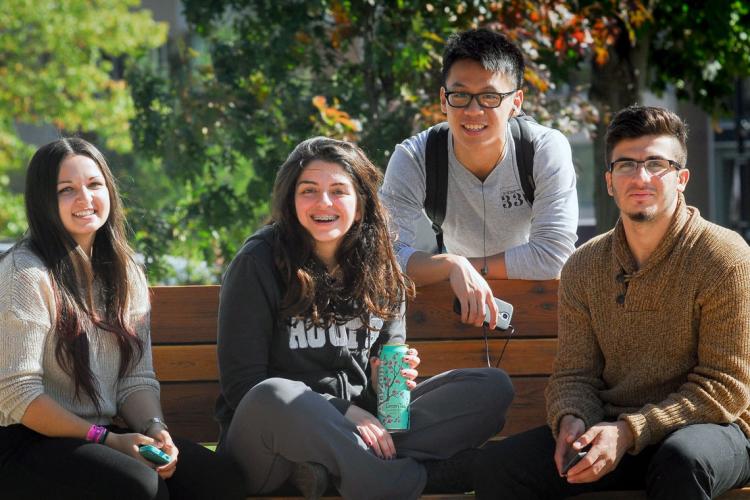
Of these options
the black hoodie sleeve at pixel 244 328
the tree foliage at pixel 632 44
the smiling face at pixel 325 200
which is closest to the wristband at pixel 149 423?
the black hoodie sleeve at pixel 244 328

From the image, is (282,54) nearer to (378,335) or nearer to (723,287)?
(378,335)

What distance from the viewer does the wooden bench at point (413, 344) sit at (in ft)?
15.0

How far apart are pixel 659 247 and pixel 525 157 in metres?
0.98

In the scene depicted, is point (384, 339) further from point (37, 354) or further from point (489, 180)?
point (37, 354)

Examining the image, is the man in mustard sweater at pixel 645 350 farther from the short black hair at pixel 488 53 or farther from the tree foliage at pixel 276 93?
the tree foliage at pixel 276 93

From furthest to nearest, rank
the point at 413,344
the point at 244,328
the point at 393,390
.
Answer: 1. the point at 413,344
2. the point at 244,328
3. the point at 393,390

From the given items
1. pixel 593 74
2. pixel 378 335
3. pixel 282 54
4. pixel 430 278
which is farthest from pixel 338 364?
pixel 593 74

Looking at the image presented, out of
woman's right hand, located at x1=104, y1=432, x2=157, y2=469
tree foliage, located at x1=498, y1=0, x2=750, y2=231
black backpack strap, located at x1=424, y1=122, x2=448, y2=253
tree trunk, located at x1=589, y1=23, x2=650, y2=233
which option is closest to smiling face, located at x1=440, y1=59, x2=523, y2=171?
black backpack strap, located at x1=424, y1=122, x2=448, y2=253

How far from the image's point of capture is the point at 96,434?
3.75 m

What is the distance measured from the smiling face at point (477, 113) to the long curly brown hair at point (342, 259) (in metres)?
0.55

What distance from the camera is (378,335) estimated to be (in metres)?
4.24

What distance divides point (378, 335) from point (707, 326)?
1177 millimetres

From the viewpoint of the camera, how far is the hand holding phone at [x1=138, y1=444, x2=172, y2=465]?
367 cm

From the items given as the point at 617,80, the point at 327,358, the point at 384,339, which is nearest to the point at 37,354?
the point at 327,358
